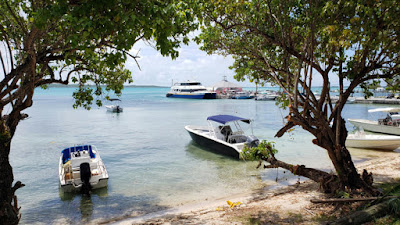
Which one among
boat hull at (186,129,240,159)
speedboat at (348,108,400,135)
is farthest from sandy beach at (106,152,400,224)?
speedboat at (348,108,400,135)

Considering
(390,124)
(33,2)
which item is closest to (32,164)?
(33,2)

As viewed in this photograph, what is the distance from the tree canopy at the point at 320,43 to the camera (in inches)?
255

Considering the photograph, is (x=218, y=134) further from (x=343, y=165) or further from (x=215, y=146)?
(x=343, y=165)

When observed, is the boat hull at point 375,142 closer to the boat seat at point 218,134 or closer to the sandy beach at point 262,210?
the sandy beach at point 262,210

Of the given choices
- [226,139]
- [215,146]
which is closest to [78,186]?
[215,146]

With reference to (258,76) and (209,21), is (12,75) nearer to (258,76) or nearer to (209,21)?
(209,21)

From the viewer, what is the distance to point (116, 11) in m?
4.71

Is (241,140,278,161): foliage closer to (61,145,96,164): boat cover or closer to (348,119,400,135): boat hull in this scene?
(61,145,96,164): boat cover

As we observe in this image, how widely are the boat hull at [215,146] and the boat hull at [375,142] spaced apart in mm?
7852

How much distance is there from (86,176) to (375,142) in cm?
1618

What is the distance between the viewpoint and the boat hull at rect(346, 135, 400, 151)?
1756cm

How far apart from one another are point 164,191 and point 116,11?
885 centimetres

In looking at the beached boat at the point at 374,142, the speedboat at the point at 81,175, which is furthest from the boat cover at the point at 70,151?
the beached boat at the point at 374,142

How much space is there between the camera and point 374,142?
1800 cm
